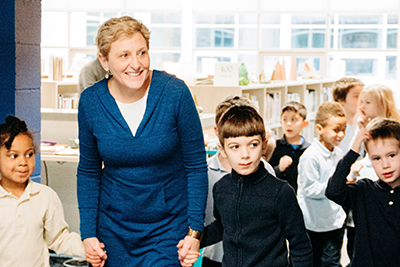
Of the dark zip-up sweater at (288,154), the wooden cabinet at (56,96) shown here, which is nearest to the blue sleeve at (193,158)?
the dark zip-up sweater at (288,154)

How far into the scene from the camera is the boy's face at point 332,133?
11.4ft

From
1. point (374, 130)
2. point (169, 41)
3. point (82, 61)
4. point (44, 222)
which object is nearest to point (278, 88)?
point (82, 61)

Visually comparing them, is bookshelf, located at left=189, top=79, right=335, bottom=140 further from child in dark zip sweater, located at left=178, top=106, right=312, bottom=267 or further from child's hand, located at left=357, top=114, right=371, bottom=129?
child in dark zip sweater, located at left=178, top=106, right=312, bottom=267

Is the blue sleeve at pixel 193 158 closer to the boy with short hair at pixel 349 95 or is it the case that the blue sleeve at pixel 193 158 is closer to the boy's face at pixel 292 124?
the boy's face at pixel 292 124

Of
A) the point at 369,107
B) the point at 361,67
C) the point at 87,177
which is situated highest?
the point at 361,67

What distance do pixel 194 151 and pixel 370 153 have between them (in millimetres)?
879

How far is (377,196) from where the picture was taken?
2.29 m

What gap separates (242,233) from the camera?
1870 millimetres

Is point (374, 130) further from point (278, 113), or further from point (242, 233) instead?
point (278, 113)

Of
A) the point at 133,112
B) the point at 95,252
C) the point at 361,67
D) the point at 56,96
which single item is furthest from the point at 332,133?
the point at 361,67

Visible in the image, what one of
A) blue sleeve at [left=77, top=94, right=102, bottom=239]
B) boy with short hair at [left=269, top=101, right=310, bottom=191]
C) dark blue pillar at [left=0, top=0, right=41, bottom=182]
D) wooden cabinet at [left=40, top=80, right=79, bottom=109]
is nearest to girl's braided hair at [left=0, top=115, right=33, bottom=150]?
blue sleeve at [left=77, top=94, right=102, bottom=239]

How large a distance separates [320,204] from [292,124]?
94cm

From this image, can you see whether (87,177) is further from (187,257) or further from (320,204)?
(320,204)

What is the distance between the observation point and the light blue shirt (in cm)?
332
